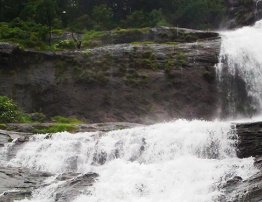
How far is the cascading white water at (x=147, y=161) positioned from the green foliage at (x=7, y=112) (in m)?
6.20

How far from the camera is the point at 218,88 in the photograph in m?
32.6

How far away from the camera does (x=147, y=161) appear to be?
65.6 ft

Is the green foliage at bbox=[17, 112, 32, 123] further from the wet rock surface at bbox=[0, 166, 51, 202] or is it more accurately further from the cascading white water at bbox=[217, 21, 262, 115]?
the cascading white water at bbox=[217, 21, 262, 115]

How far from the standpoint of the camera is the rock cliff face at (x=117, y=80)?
1284 inches

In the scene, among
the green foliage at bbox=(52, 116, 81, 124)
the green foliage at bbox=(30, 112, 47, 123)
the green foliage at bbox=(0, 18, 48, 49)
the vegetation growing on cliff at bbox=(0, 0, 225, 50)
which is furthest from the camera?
the vegetation growing on cliff at bbox=(0, 0, 225, 50)

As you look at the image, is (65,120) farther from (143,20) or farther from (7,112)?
(143,20)

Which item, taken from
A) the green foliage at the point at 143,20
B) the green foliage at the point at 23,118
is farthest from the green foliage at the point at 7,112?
the green foliage at the point at 143,20

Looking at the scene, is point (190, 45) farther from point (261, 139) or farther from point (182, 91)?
point (261, 139)

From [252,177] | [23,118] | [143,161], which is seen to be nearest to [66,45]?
[23,118]

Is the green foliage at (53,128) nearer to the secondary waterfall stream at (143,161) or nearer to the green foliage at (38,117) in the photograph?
the secondary waterfall stream at (143,161)

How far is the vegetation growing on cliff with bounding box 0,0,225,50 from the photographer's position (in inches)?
1455

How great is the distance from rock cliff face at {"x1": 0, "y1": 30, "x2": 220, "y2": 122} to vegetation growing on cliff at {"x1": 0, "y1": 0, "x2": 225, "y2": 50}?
8.05ft

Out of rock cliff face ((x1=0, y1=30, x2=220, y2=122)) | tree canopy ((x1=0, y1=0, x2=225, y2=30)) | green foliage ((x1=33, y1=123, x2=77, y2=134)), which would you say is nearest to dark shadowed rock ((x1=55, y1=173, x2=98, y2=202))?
green foliage ((x1=33, y1=123, x2=77, y2=134))

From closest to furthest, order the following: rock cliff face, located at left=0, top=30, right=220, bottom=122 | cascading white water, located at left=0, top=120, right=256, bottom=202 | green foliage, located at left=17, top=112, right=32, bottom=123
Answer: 1. cascading white water, located at left=0, top=120, right=256, bottom=202
2. green foliage, located at left=17, top=112, right=32, bottom=123
3. rock cliff face, located at left=0, top=30, right=220, bottom=122
